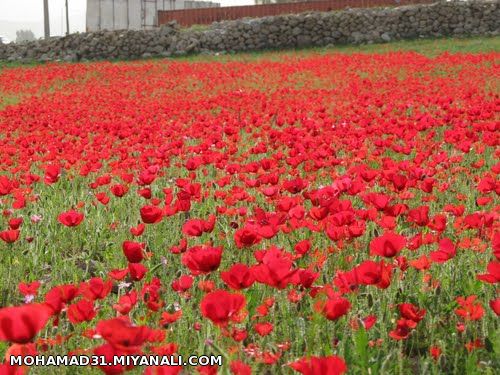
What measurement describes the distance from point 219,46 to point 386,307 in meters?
24.1

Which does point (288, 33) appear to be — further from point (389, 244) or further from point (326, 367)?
point (326, 367)

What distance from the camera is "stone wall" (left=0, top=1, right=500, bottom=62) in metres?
25.3

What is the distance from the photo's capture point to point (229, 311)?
1639mm

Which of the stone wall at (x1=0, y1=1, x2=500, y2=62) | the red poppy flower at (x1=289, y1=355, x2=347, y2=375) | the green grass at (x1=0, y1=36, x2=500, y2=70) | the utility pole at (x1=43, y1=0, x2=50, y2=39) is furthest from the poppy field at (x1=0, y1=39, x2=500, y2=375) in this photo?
the utility pole at (x1=43, y1=0, x2=50, y2=39)

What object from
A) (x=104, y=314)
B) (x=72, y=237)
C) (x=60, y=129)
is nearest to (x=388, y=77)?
(x=60, y=129)

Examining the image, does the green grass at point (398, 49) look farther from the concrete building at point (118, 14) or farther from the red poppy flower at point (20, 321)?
the red poppy flower at point (20, 321)

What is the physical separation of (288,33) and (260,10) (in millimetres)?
7599

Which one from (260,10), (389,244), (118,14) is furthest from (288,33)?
(389,244)

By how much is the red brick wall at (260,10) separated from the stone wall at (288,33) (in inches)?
250

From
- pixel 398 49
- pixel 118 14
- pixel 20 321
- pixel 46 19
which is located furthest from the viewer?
pixel 118 14

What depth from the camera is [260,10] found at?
108 feet

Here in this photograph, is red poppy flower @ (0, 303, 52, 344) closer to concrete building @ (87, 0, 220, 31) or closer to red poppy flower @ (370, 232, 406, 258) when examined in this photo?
red poppy flower @ (370, 232, 406, 258)

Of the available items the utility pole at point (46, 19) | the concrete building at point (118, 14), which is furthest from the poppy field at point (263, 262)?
the concrete building at point (118, 14)

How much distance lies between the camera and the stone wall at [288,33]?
2530 cm
